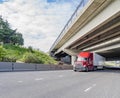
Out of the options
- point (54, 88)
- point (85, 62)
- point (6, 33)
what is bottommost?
point (54, 88)

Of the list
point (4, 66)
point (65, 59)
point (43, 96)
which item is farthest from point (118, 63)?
point (43, 96)

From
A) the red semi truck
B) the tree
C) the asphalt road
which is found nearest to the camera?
the asphalt road

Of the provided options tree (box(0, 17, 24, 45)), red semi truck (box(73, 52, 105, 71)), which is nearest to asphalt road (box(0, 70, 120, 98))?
red semi truck (box(73, 52, 105, 71))

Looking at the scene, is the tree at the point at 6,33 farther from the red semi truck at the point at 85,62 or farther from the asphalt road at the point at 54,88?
the asphalt road at the point at 54,88

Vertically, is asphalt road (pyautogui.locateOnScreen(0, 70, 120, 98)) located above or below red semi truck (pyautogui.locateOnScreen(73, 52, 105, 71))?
below

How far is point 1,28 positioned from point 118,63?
46.5m

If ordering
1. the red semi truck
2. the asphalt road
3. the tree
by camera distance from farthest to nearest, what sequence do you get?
1. the tree
2. the red semi truck
3. the asphalt road

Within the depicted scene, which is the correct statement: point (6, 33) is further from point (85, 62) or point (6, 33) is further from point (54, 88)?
point (54, 88)

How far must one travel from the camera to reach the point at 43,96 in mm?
9477

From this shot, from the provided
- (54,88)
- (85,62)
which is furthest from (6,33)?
(54,88)

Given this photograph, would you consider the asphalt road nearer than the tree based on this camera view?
Yes

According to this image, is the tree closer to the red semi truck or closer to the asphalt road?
the red semi truck

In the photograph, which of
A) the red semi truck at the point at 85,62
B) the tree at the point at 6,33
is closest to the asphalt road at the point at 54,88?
the red semi truck at the point at 85,62

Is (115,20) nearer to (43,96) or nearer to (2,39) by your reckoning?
(43,96)
